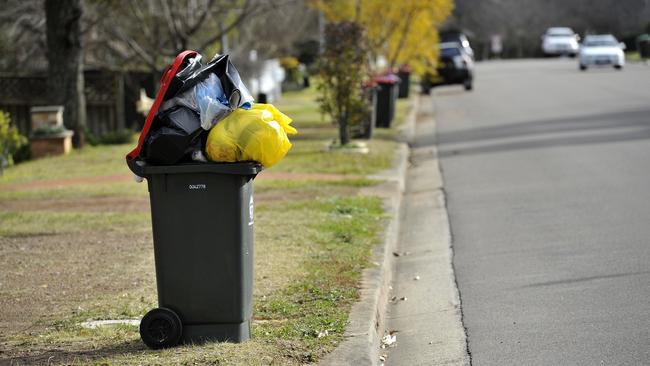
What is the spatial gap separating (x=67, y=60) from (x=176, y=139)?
13259mm

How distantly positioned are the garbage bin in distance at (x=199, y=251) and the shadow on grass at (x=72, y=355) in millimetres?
187

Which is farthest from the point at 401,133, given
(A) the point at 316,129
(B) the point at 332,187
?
(B) the point at 332,187

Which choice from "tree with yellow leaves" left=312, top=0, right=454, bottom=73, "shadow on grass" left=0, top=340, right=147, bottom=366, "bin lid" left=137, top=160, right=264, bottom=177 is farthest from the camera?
"tree with yellow leaves" left=312, top=0, right=454, bottom=73

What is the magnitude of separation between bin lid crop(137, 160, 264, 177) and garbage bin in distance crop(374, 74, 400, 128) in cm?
1589

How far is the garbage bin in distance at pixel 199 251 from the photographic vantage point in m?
5.86

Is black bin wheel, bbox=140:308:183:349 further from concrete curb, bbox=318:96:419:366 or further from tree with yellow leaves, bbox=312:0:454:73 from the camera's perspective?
tree with yellow leaves, bbox=312:0:454:73

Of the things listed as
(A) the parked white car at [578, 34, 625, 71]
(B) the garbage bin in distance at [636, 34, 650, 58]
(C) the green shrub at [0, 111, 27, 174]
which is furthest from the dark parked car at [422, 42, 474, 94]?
(B) the garbage bin in distance at [636, 34, 650, 58]

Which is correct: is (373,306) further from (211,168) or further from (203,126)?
(203,126)

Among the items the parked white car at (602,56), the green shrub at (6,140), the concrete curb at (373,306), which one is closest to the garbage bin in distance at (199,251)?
the concrete curb at (373,306)

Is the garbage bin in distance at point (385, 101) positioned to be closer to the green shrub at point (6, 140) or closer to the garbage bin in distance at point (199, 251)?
the green shrub at point (6, 140)

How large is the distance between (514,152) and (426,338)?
10.2m

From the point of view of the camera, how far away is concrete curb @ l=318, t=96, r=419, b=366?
19.2 feet

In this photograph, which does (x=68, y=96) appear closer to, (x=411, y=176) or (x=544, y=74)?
(x=411, y=176)

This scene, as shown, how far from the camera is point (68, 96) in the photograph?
18.6 m
